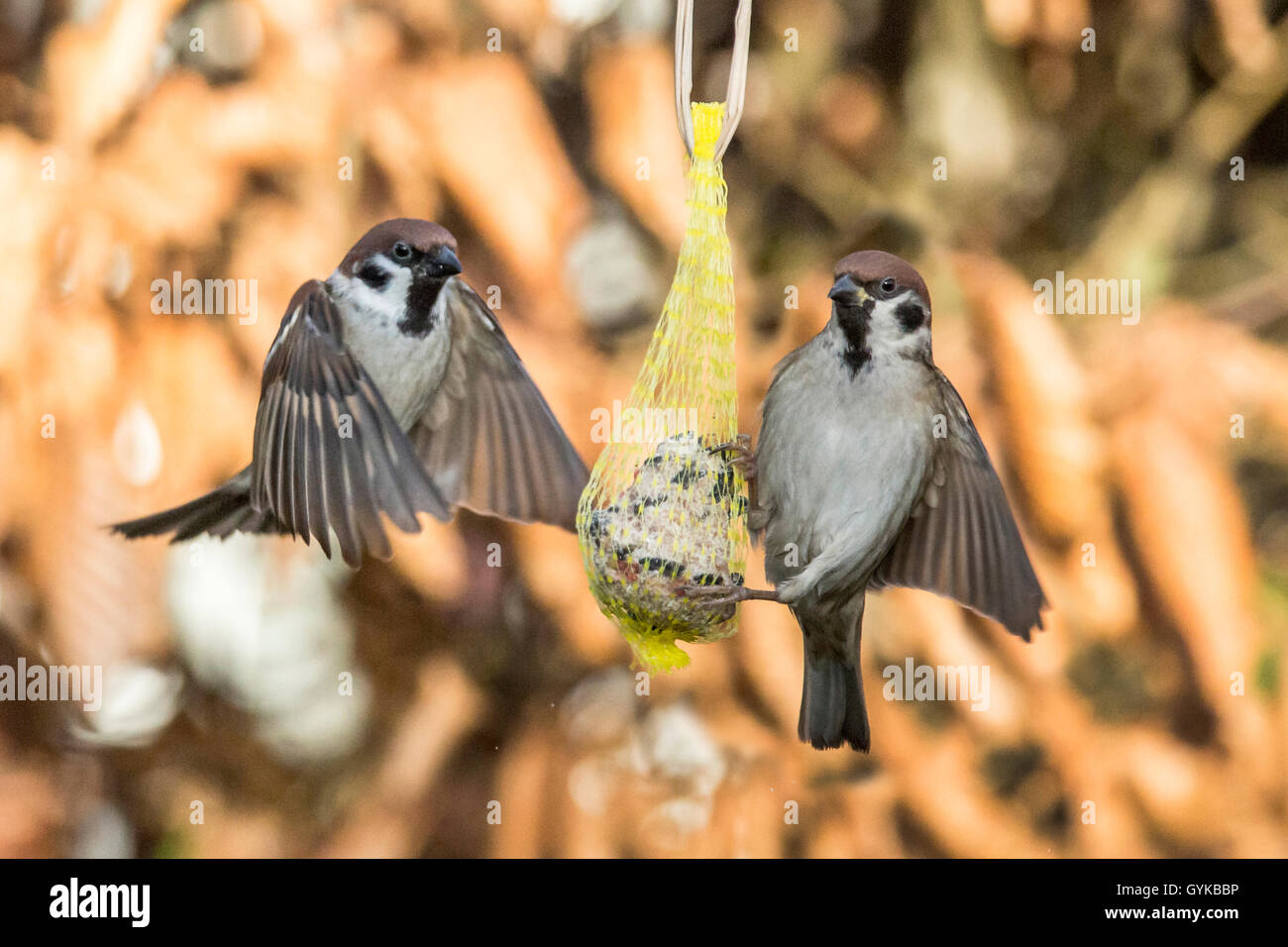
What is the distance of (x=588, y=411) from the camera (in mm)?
2910

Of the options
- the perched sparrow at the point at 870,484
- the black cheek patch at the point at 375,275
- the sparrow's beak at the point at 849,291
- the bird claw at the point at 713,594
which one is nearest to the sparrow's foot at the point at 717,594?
the bird claw at the point at 713,594

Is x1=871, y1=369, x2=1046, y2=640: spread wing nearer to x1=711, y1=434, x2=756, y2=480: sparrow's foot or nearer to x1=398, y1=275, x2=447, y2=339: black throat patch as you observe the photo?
x1=711, y1=434, x2=756, y2=480: sparrow's foot

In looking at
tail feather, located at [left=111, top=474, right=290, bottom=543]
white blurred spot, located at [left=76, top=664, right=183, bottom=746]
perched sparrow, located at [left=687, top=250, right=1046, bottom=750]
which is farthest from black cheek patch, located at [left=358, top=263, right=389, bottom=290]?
white blurred spot, located at [left=76, top=664, right=183, bottom=746]

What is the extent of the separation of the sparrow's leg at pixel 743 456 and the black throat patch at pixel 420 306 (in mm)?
559

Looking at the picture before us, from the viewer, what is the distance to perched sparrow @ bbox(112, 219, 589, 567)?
1.86m

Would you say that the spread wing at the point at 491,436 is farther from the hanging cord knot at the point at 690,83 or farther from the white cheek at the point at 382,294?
the hanging cord knot at the point at 690,83

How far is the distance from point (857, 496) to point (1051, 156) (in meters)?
1.44

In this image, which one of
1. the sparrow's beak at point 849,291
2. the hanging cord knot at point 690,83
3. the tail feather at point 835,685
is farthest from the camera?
the tail feather at point 835,685

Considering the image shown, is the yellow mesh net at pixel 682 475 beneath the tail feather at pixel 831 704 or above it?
above

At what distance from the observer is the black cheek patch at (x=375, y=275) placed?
208cm

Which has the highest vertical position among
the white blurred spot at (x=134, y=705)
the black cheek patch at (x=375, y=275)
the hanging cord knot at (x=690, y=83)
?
the hanging cord knot at (x=690, y=83)

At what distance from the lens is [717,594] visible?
183 cm

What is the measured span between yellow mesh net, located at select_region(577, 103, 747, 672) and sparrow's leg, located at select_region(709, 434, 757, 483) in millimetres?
36

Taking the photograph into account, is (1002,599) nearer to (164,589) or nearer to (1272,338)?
(1272,338)
